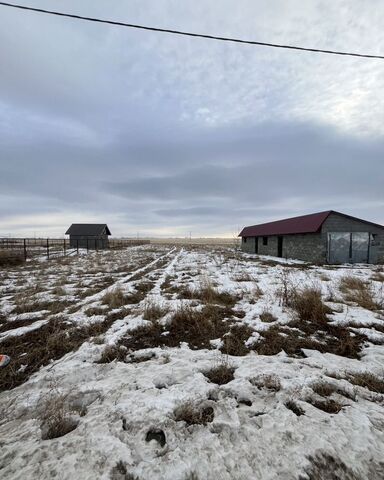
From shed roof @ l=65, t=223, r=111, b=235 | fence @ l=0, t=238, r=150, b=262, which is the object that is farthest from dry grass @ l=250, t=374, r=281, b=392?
shed roof @ l=65, t=223, r=111, b=235

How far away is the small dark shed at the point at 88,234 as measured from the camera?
4425 cm

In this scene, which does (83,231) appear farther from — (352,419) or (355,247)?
(352,419)

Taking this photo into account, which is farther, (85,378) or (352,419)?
(85,378)

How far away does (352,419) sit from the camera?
2521 mm

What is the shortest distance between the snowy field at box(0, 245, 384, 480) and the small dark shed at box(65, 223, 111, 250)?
39.9 meters

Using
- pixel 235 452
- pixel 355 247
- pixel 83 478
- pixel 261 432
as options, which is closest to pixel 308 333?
pixel 261 432

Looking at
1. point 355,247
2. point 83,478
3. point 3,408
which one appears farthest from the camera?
point 355,247

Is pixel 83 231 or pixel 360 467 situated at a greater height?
pixel 83 231

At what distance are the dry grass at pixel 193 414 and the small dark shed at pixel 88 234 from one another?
43624 millimetres

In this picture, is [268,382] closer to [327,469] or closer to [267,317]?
[327,469]

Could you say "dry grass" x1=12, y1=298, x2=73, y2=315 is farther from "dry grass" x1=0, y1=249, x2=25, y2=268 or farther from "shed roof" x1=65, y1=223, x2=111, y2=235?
"shed roof" x1=65, y1=223, x2=111, y2=235

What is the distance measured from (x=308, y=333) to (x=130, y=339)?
11.8ft

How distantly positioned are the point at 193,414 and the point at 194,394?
372mm

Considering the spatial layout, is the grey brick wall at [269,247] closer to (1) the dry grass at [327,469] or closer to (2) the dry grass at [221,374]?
(2) the dry grass at [221,374]
